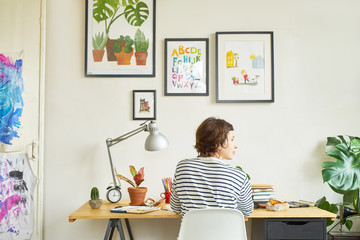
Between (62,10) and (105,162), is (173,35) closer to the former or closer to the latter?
(62,10)

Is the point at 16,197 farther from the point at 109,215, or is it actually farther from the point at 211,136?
the point at 211,136

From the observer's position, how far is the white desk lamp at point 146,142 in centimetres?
282

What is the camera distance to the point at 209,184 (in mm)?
2107

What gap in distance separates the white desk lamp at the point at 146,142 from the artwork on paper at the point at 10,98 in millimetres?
681

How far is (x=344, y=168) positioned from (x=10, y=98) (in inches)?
92.9

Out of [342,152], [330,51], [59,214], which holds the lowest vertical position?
[59,214]

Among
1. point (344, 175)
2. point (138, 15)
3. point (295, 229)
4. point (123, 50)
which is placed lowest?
point (295, 229)

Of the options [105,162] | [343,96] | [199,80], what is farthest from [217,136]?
[343,96]

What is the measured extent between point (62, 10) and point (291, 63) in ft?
5.89

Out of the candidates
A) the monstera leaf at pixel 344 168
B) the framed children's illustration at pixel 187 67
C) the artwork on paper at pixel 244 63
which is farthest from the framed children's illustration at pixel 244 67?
the monstera leaf at pixel 344 168

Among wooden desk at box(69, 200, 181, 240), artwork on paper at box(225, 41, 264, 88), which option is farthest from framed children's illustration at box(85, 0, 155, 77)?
wooden desk at box(69, 200, 181, 240)

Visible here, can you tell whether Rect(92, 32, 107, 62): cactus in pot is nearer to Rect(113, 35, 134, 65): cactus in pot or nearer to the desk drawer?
Rect(113, 35, 134, 65): cactus in pot

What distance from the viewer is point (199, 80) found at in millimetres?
3189

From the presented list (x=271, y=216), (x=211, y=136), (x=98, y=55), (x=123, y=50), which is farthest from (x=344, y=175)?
(x=98, y=55)
